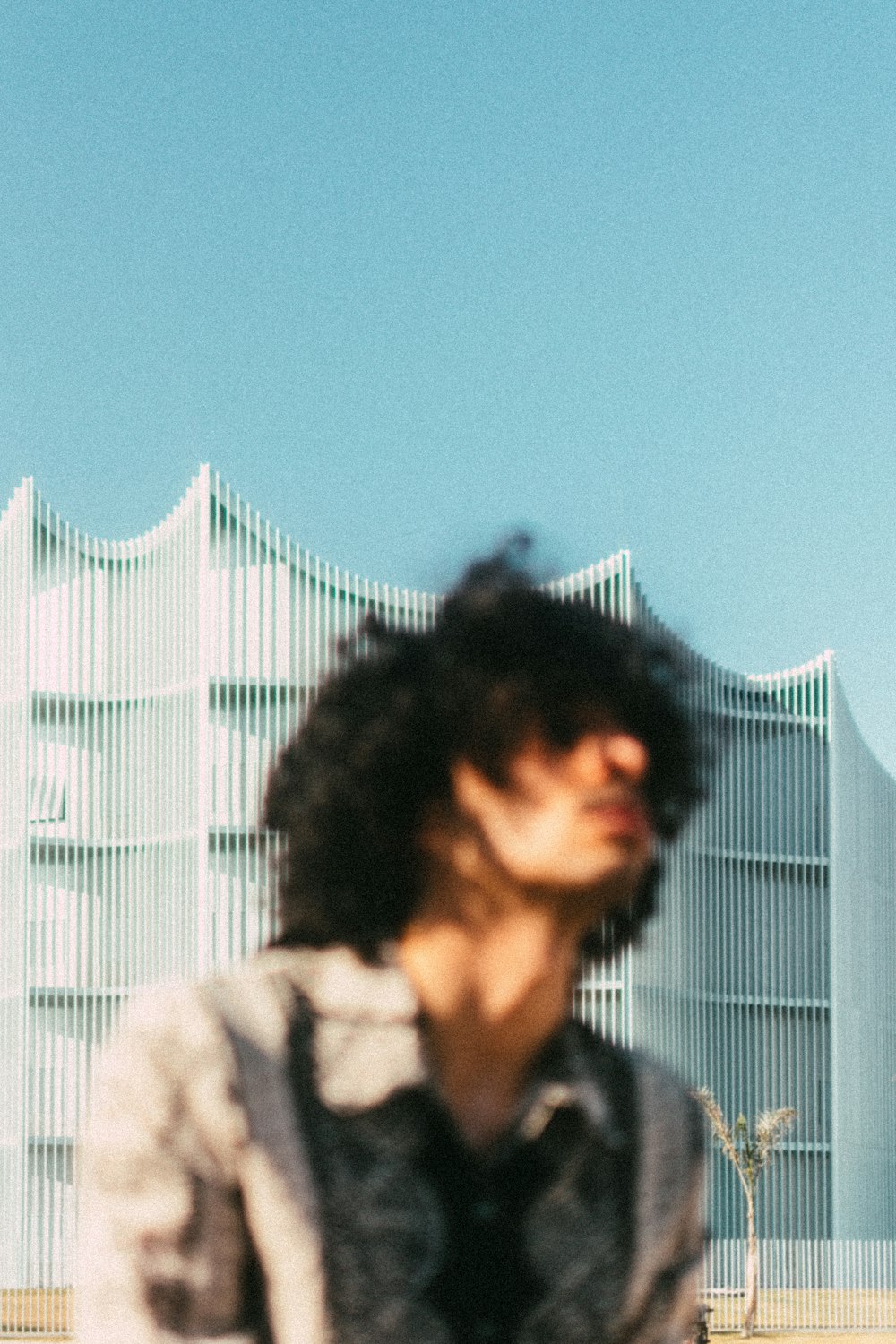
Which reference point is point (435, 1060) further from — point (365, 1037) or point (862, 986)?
point (862, 986)

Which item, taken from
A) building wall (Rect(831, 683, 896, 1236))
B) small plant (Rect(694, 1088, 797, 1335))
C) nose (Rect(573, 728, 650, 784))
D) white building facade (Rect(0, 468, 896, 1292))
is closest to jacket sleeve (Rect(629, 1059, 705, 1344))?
nose (Rect(573, 728, 650, 784))

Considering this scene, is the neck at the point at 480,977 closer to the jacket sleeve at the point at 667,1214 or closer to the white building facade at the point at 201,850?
the jacket sleeve at the point at 667,1214

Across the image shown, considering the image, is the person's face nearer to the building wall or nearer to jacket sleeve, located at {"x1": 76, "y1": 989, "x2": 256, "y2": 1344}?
jacket sleeve, located at {"x1": 76, "y1": 989, "x2": 256, "y2": 1344}

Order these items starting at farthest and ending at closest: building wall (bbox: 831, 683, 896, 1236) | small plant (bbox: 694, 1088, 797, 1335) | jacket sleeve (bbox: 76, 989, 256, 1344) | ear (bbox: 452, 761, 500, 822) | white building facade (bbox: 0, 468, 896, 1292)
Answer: building wall (bbox: 831, 683, 896, 1236)
white building facade (bbox: 0, 468, 896, 1292)
small plant (bbox: 694, 1088, 797, 1335)
ear (bbox: 452, 761, 500, 822)
jacket sleeve (bbox: 76, 989, 256, 1344)

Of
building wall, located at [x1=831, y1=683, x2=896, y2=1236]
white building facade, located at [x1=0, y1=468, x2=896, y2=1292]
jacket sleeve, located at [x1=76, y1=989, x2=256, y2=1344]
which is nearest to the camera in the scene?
jacket sleeve, located at [x1=76, y1=989, x2=256, y2=1344]

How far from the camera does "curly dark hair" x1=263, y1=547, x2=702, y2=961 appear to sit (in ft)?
4.33

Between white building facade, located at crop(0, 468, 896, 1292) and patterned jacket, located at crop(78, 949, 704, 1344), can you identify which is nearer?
patterned jacket, located at crop(78, 949, 704, 1344)

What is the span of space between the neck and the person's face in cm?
3

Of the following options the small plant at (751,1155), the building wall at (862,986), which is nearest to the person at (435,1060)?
the small plant at (751,1155)

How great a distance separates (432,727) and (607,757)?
114mm

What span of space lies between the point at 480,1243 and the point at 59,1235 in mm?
35535

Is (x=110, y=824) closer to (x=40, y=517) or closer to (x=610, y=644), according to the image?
(x=40, y=517)

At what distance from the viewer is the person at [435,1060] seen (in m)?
1.22

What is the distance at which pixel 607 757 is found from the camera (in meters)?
1.30
